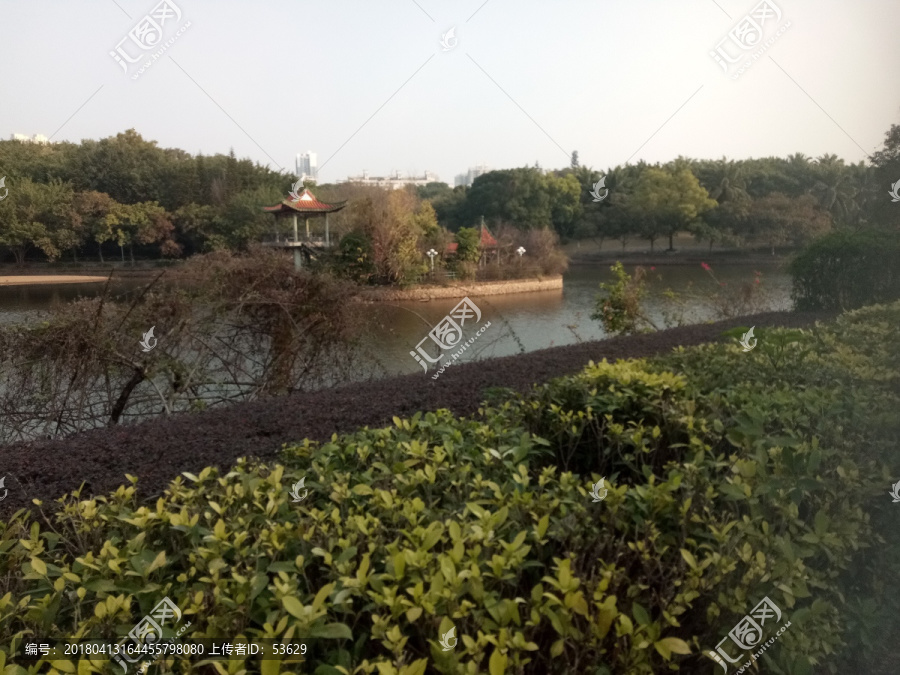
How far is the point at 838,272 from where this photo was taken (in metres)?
6.59

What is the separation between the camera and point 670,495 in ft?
4.41

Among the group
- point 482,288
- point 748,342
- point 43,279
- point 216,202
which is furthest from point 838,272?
point 43,279

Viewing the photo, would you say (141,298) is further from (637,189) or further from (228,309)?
(637,189)

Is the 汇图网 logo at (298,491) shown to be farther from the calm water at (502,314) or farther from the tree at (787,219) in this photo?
the tree at (787,219)

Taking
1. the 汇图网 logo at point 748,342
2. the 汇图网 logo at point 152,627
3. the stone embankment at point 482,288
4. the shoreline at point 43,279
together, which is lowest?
the stone embankment at point 482,288

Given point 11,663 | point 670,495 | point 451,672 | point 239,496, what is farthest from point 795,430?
point 11,663

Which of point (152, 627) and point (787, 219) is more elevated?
point (787, 219)

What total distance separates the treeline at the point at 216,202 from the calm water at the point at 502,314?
940 mm

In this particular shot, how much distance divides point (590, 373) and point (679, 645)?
1.34 m

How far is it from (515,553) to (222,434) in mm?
1723

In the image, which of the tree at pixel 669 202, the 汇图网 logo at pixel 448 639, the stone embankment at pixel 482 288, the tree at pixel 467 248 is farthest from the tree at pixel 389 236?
the 汇图网 logo at pixel 448 639

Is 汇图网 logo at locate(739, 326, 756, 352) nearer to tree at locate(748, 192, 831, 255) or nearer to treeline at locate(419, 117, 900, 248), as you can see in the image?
treeline at locate(419, 117, 900, 248)

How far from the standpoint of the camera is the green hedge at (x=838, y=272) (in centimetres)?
554

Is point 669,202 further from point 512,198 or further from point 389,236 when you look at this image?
point 512,198
